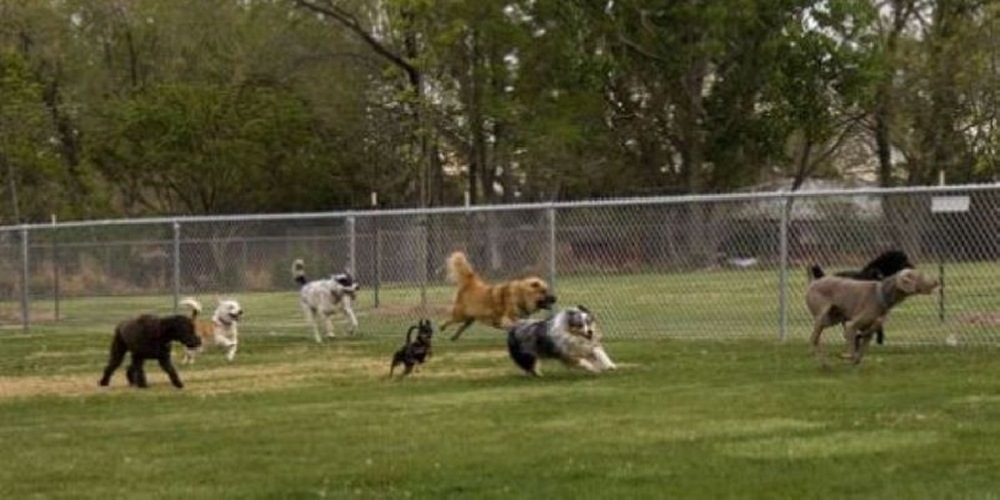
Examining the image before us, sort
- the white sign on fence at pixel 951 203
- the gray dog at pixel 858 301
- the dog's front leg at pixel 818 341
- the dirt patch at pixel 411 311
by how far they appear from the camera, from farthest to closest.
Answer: the dirt patch at pixel 411 311 → the white sign on fence at pixel 951 203 → the dog's front leg at pixel 818 341 → the gray dog at pixel 858 301

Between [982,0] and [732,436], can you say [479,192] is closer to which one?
[982,0]

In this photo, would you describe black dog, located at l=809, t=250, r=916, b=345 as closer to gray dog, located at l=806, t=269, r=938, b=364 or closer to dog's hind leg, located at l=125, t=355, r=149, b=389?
gray dog, located at l=806, t=269, r=938, b=364

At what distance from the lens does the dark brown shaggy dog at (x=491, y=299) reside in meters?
18.3

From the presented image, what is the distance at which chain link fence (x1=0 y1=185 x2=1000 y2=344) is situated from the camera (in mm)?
17516

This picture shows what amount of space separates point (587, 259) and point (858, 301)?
6728 millimetres

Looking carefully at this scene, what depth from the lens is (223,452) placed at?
1004cm

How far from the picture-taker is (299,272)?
22.0 metres

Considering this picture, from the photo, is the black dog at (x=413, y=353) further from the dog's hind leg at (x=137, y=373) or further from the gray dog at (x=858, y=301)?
the gray dog at (x=858, y=301)

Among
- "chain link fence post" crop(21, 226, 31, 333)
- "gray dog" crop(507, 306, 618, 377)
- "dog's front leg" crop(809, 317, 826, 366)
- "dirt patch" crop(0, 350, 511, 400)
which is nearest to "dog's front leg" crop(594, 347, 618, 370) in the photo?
"gray dog" crop(507, 306, 618, 377)

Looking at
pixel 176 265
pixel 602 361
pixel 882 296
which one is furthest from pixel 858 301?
pixel 176 265

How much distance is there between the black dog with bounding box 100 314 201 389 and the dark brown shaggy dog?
470 cm

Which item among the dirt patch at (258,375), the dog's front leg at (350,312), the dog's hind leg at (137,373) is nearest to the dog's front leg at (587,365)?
the dirt patch at (258,375)

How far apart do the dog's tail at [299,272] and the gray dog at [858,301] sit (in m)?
9.22

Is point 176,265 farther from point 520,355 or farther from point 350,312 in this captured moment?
point 520,355
